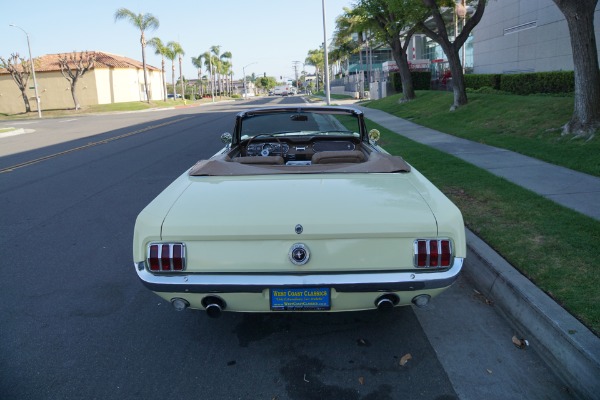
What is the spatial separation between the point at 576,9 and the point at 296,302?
967 centimetres

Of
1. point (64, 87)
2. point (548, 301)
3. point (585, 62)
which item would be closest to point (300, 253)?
point (548, 301)

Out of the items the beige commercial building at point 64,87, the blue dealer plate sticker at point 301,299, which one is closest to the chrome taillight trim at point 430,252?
the blue dealer plate sticker at point 301,299

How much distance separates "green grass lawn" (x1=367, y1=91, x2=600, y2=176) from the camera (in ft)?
29.7

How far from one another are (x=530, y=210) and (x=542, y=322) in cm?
279

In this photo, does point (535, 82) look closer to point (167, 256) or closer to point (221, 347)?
point (221, 347)

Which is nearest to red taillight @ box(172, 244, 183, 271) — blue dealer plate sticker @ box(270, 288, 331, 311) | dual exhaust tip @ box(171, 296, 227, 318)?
Answer: dual exhaust tip @ box(171, 296, 227, 318)

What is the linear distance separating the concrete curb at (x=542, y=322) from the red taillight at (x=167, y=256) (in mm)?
2331

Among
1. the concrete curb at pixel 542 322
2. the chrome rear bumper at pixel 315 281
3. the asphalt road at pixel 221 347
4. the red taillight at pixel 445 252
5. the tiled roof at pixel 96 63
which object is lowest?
the asphalt road at pixel 221 347

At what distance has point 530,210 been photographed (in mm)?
5875

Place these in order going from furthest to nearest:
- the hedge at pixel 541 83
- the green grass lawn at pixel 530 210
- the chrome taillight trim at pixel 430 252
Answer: the hedge at pixel 541 83
the green grass lawn at pixel 530 210
the chrome taillight trim at pixel 430 252

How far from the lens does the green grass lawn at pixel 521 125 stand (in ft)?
29.7

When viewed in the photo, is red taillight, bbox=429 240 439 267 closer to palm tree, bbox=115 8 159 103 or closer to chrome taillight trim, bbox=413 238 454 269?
chrome taillight trim, bbox=413 238 454 269

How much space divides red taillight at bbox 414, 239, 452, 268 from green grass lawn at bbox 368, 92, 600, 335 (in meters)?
1.10

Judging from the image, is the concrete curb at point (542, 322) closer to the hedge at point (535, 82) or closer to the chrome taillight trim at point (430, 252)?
the chrome taillight trim at point (430, 252)
